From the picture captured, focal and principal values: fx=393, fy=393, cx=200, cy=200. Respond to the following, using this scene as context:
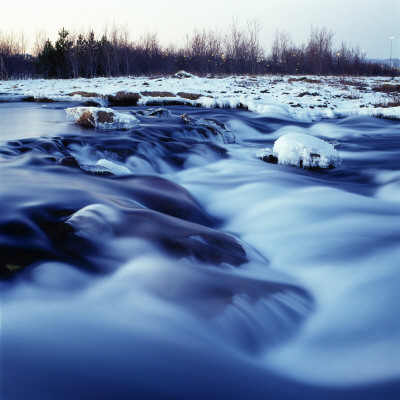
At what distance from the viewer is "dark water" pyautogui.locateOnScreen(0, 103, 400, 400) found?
141cm

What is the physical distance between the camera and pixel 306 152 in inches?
205

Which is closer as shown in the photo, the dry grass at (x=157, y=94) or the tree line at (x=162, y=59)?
the dry grass at (x=157, y=94)

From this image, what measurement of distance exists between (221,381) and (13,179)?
2.79m

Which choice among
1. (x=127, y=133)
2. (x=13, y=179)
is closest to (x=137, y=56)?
(x=127, y=133)

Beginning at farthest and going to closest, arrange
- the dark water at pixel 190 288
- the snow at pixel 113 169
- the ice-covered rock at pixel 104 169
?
the snow at pixel 113 169 → the ice-covered rock at pixel 104 169 → the dark water at pixel 190 288

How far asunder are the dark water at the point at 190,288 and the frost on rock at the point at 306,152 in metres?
0.88

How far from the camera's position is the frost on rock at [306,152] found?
5.10 metres

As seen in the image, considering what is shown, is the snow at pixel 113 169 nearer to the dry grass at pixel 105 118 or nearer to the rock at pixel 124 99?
the dry grass at pixel 105 118

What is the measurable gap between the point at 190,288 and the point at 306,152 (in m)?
3.69

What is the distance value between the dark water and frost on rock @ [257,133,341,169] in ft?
2.88

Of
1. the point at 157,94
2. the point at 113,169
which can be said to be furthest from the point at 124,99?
the point at 113,169

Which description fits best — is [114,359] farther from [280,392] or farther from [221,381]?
[280,392]

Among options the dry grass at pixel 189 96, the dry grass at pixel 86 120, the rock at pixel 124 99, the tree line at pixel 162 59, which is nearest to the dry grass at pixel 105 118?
the dry grass at pixel 86 120

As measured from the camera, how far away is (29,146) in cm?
499
